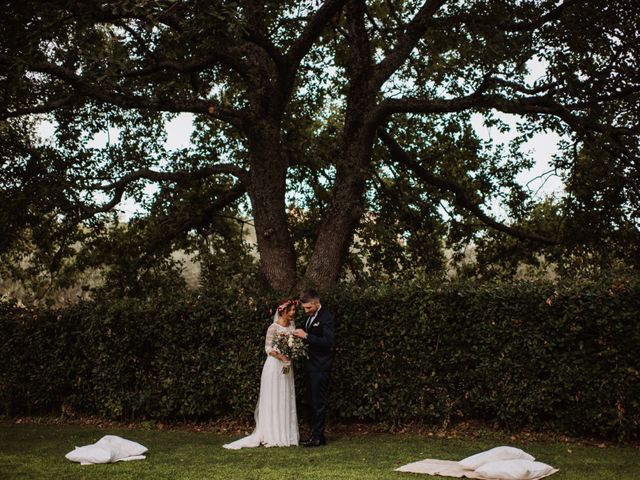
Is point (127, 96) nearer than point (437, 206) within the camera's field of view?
Yes

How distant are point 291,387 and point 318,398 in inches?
23.4

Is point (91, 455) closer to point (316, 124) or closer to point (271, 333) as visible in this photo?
point (271, 333)

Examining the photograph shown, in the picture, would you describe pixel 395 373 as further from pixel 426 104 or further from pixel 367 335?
pixel 426 104

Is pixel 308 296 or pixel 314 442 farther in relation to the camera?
pixel 308 296

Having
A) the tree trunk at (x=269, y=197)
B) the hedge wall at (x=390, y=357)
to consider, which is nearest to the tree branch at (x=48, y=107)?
the tree trunk at (x=269, y=197)

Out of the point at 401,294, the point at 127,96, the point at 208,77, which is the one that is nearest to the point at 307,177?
the point at 208,77

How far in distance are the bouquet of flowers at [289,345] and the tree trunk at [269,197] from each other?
167 inches

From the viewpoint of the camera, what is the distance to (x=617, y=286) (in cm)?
1062

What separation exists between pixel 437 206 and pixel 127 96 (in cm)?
946

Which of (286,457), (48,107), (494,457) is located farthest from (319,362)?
(48,107)

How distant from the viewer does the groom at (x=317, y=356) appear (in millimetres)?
10961

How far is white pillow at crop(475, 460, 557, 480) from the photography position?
26.1ft

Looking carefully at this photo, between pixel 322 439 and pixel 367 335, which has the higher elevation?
pixel 367 335

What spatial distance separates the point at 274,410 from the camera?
11.1 meters
